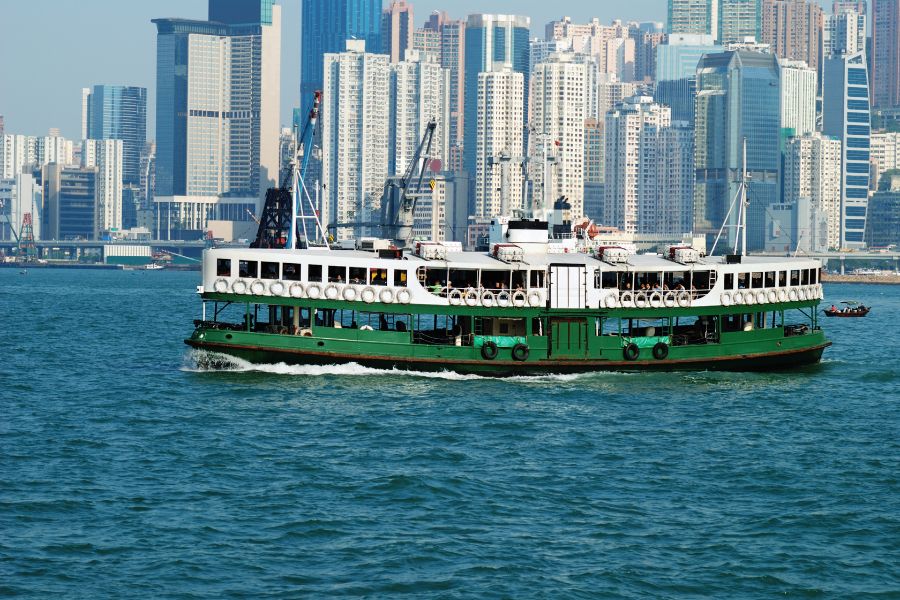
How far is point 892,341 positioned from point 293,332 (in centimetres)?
4291

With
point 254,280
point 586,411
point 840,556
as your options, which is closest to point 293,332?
point 254,280

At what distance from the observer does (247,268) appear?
49.4 m

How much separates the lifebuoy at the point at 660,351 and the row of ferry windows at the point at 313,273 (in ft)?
30.2

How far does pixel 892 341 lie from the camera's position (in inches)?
3152

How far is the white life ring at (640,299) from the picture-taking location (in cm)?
5025

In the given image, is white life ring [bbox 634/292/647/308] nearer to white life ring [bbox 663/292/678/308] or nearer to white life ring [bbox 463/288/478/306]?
white life ring [bbox 663/292/678/308]

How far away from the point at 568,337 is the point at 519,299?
2.18m

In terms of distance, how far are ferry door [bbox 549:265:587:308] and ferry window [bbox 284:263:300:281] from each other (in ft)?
28.6

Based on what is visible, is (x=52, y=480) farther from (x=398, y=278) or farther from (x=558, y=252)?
(x=558, y=252)

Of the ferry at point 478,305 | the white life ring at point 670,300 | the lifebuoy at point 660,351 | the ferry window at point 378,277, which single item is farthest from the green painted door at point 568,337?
the ferry window at point 378,277

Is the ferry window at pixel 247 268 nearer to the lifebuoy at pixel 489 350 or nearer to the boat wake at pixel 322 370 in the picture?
the boat wake at pixel 322 370

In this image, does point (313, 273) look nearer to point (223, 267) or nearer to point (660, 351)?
point (223, 267)

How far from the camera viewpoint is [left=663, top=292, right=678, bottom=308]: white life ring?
1994 inches

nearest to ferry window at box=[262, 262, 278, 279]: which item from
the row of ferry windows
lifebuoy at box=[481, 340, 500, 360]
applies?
the row of ferry windows
